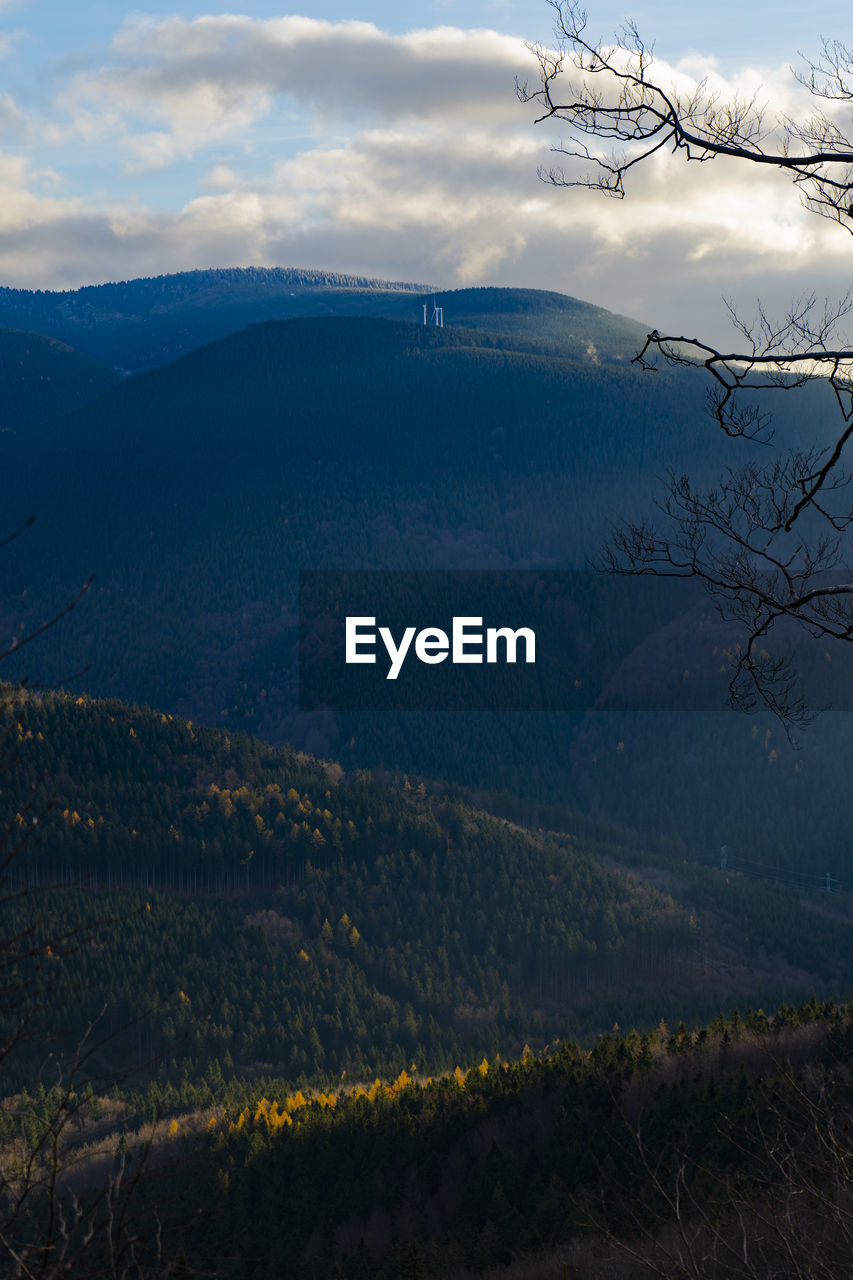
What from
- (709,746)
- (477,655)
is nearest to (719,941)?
(709,746)

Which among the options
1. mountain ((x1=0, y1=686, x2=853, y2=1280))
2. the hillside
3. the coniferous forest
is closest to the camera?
the coniferous forest

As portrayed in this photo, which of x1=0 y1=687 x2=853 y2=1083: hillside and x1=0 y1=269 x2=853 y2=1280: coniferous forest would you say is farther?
x1=0 y1=687 x2=853 y2=1083: hillside

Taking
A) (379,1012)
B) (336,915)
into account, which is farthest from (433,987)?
(336,915)

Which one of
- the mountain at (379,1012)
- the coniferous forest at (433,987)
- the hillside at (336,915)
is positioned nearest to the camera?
the coniferous forest at (433,987)

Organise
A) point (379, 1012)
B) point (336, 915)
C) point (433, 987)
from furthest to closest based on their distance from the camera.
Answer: point (336, 915)
point (433, 987)
point (379, 1012)

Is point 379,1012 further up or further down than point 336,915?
further down

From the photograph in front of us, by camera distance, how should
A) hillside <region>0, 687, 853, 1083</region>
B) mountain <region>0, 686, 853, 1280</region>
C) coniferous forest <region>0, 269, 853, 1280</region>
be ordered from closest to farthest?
coniferous forest <region>0, 269, 853, 1280</region> → mountain <region>0, 686, 853, 1280</region> → hillside <region>0, 687, 853, 1083</region>

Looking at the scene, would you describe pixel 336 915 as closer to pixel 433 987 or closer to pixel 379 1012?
pixel 433 987

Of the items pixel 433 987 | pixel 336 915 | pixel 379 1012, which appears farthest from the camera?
pixel 336 915

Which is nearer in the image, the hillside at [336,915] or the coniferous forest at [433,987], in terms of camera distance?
the coniferous forest at [433,987]

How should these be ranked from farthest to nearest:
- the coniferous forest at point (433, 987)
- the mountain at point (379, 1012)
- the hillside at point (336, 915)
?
the hillside at point (336, 915), the mountain at point (379, 1012), the coniferous forest at point (433, 987)

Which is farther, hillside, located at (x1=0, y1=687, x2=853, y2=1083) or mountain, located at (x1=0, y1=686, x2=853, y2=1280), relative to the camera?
hillside, located at (x1=0, y1=687, x2=853, y2=1083)

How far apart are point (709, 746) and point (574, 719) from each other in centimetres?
2785

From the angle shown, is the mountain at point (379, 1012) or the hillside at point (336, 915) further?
the hillside at point (336, 915)
